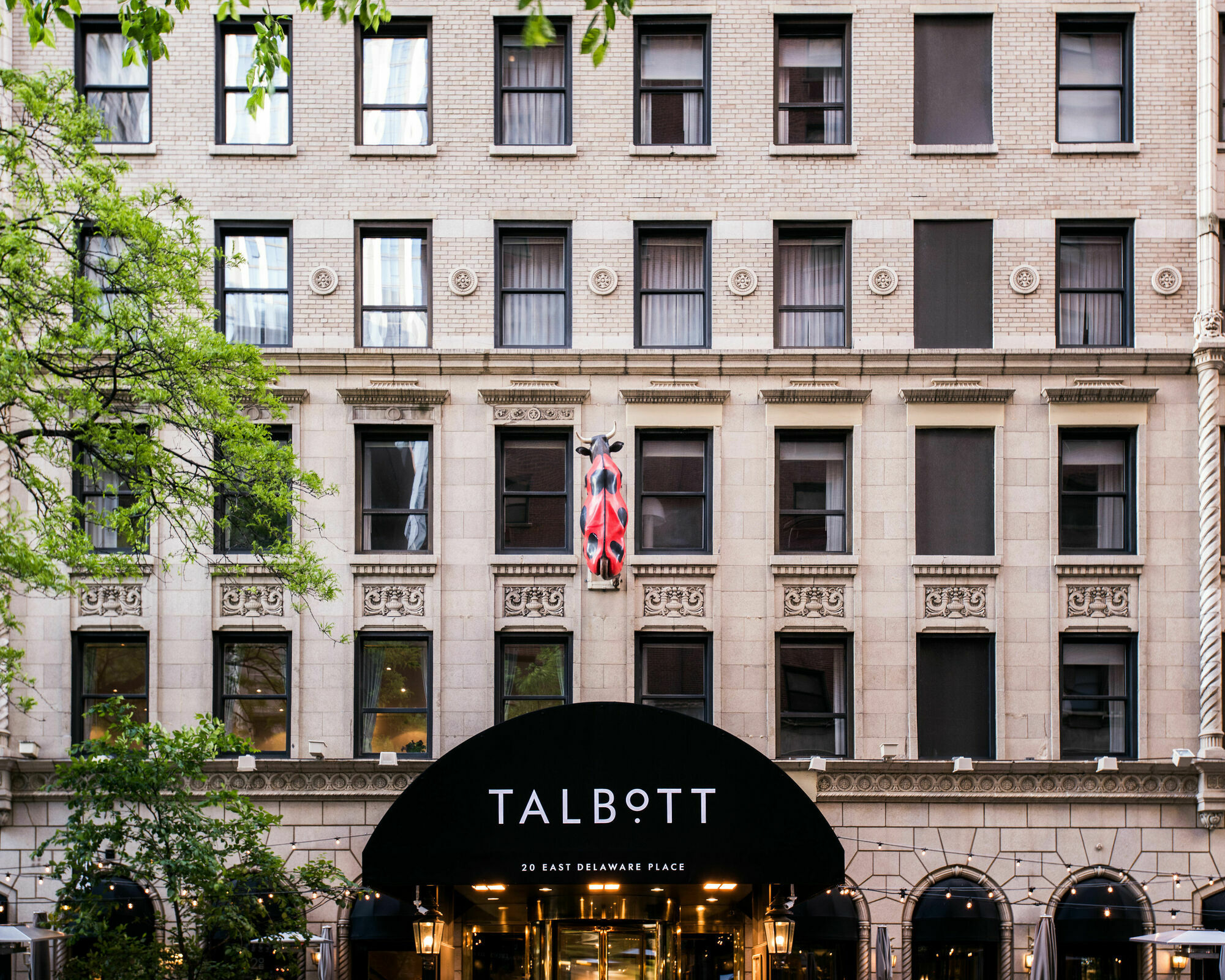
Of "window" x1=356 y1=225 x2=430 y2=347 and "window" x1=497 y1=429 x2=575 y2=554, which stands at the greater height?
"window" x1=356 y1=225 x2=430 y2=347

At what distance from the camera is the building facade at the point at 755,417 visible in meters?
18.9

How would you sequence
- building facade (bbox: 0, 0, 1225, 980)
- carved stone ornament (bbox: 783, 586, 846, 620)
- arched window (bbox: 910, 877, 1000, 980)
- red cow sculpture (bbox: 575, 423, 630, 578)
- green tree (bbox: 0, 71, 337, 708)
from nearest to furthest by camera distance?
green tree (bbox: 0, 71, 337, 708) < red cow sculpture (bbox: 575, 423, 630, 578) < arched window (bbox: 910, 877, 1000, 980) < building facade (bbox: 0, 0, 1225, 980) < carved stone ornament (bbox: 783, 586, 846, 620)

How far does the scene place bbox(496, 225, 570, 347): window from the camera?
20.0 metres

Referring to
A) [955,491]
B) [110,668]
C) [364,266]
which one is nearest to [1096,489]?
[955,491]

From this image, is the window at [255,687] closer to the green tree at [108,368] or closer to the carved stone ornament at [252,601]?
the carved stone ornament at [252,601]

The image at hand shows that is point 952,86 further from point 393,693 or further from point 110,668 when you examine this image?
point 110,668

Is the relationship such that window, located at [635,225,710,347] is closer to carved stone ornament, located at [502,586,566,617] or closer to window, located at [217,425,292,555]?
carved stone ornament, located at [502,586,566,617]

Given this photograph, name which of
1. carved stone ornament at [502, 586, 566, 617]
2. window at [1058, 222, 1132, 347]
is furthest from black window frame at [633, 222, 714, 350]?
window at [1058, 222, 1132, 347]

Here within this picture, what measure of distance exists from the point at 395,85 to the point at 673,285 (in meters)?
5.49

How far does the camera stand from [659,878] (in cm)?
1684

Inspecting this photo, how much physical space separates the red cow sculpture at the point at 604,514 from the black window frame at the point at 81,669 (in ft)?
23.7

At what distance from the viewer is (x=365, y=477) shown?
19.8 metres

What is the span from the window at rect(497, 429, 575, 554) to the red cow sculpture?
1.93 metres

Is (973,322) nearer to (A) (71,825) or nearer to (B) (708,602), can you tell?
(B) (708,602)
